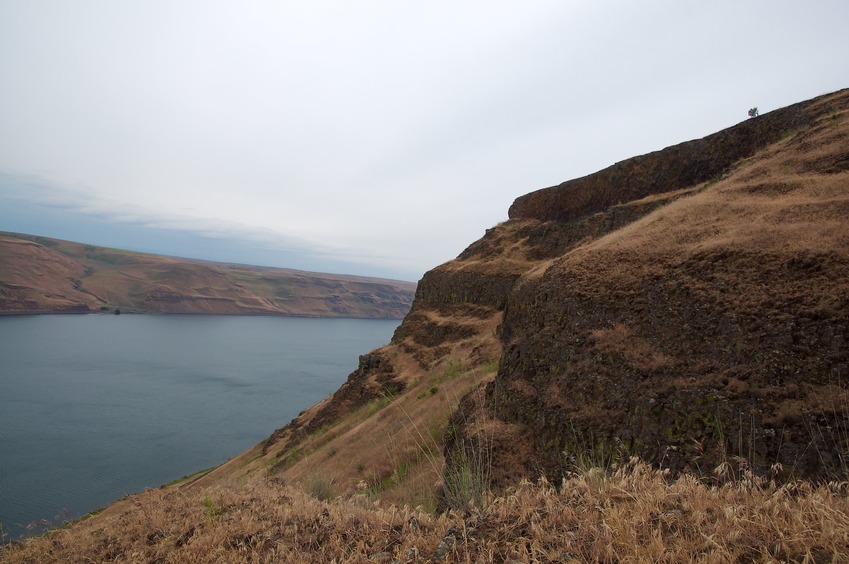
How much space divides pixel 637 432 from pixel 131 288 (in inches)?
7095

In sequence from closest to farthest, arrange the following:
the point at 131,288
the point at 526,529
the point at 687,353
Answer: the point at 526,529 → the point at 687,353 → the point at 131,288

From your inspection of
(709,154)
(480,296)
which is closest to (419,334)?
(480,296)

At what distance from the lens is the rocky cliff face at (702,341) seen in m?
6.12

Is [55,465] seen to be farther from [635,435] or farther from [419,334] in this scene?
[635,435]

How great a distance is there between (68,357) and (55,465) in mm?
49778

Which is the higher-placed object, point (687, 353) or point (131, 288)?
point (687, 353)

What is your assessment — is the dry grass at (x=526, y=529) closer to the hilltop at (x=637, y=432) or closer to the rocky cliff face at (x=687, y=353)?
the hilltop at (x=637, y=432)

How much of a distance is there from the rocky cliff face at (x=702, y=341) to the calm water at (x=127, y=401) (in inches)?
333

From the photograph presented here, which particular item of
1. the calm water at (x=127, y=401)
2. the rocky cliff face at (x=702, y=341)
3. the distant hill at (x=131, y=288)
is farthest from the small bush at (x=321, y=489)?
the distant hill at (x=131, y=288)

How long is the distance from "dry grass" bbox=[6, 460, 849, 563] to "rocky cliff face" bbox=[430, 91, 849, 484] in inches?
54.3

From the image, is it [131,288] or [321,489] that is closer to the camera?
[321,489]

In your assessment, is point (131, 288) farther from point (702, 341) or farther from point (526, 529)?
point (526, 529)

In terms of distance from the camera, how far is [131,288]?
500 feet

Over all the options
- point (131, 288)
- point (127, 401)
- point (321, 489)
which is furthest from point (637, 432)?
point (131, 288)
